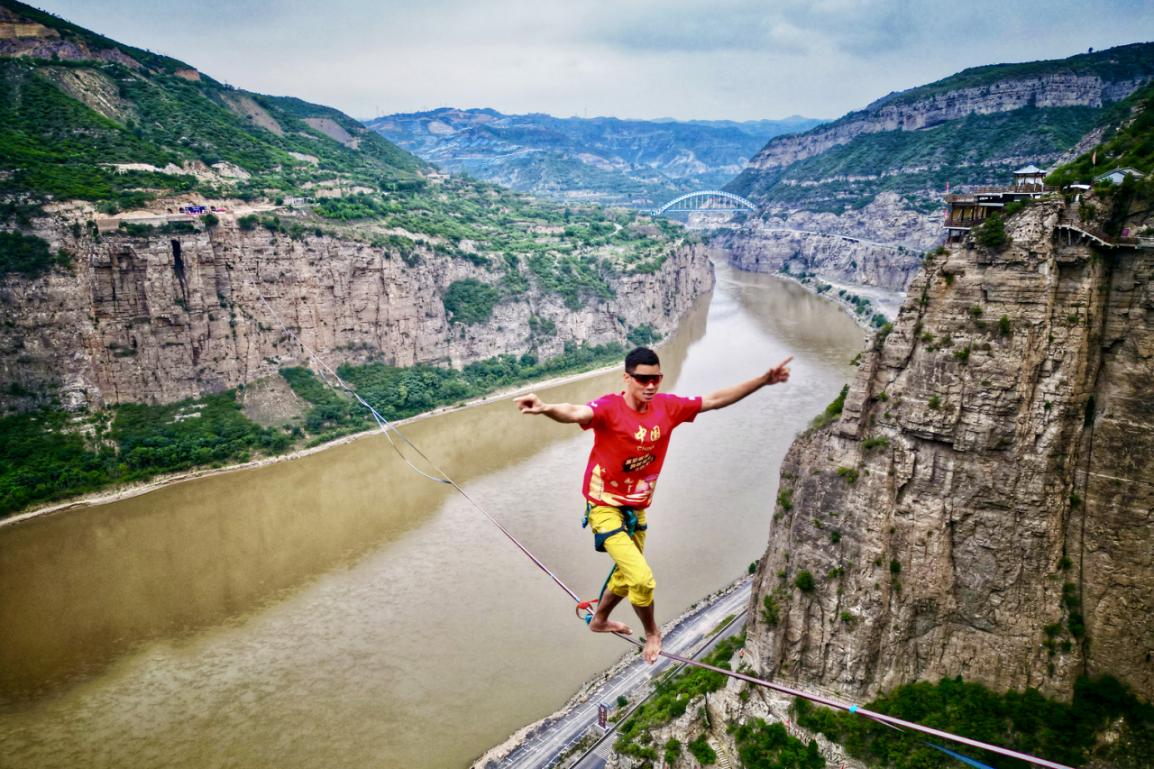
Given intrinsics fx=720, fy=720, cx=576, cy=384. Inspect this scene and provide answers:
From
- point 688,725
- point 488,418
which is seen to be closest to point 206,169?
point 488,418

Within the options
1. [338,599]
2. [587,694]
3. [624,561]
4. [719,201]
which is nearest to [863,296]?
[338,599]

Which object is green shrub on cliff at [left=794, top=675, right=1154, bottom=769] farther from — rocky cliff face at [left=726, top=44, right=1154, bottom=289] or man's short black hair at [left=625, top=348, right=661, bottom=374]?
rocky cliff face at [left=726, top=44, right=1154, bottom=289]

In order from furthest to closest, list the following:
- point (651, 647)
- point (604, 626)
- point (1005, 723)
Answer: point (1005, 723) → point (604, 626) → point (651, 647)

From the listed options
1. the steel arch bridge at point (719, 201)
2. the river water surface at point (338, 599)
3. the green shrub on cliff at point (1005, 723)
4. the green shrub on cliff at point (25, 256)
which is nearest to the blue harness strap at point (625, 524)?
the green shrub on cliff at point (1005, 723)

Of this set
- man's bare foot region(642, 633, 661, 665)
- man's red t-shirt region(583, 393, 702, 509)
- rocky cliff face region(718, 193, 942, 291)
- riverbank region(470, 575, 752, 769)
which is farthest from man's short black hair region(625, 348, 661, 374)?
rocky cliff face region(718, 193, 942, 291)

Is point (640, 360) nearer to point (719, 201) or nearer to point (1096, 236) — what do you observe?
point (1096, 236)

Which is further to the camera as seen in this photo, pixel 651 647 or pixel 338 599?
pixel 338 599
